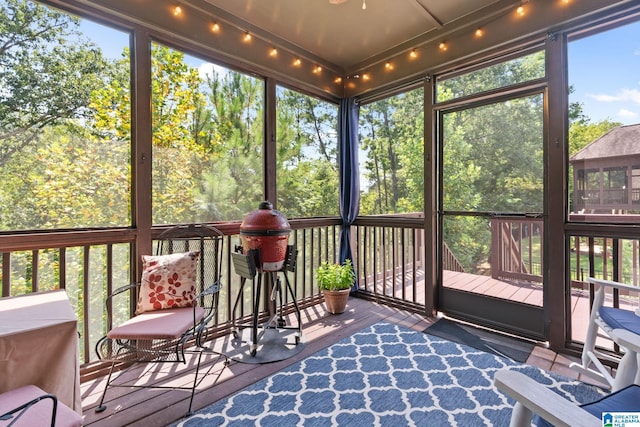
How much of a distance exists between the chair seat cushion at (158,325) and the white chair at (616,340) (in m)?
2.24

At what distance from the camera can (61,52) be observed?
83.4 inches

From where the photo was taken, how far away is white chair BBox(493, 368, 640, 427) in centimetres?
85

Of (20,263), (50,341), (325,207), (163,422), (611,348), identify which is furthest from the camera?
(325,207)

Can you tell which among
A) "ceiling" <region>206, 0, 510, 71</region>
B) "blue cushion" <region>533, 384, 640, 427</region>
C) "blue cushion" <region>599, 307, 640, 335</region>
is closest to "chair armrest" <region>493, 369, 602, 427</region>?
"blue cushion" <region>533, 384, 640, 427</region>

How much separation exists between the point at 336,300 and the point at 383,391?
1420 millimetres

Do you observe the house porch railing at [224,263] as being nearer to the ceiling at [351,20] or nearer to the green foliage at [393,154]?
the green foliage at [393,154]

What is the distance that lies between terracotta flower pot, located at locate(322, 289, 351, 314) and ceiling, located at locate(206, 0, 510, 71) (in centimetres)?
278

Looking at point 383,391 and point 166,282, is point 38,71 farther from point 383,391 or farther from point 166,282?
point 383,391

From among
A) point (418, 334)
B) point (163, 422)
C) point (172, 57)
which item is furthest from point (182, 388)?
point (172, 57)

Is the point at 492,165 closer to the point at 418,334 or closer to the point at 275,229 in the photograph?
the point at 418,334

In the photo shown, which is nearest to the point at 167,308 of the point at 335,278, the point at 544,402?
the point at 335,278

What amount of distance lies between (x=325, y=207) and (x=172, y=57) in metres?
2.28

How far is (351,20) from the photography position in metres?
3.06

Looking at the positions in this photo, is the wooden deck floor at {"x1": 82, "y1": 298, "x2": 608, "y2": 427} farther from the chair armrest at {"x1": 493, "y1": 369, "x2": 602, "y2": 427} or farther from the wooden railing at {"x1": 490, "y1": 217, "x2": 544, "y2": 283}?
the chair armrest at {"x1": 493, "y1": 369, "x2": 602, "y2": 427}
